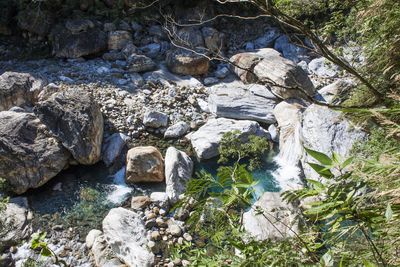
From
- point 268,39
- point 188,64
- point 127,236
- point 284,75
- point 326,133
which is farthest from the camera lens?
point 268,39

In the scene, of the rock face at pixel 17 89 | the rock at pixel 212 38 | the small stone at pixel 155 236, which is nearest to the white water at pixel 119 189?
the small stone at pixel 155 236

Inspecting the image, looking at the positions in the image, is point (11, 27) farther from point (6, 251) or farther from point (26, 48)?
point (6, 251)

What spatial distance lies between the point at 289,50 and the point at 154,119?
488 cm

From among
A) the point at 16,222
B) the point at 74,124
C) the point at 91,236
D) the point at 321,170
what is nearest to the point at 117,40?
the point at 74,124

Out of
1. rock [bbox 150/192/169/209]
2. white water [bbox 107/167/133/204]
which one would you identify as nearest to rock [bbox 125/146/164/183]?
white water [bbox 107/167/133/204]

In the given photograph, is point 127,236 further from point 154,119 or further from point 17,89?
point 17,89

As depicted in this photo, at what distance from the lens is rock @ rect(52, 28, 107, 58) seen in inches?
299

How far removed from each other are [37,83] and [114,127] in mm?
2183

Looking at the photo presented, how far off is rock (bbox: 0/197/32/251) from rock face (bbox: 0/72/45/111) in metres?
2.45

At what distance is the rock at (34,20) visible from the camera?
7.98 metres

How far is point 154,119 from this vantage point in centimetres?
579

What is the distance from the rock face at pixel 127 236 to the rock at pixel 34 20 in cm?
669

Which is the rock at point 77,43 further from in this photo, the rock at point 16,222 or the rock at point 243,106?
the rock at point 16,222

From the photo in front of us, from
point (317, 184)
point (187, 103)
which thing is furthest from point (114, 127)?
point (317, 184)
